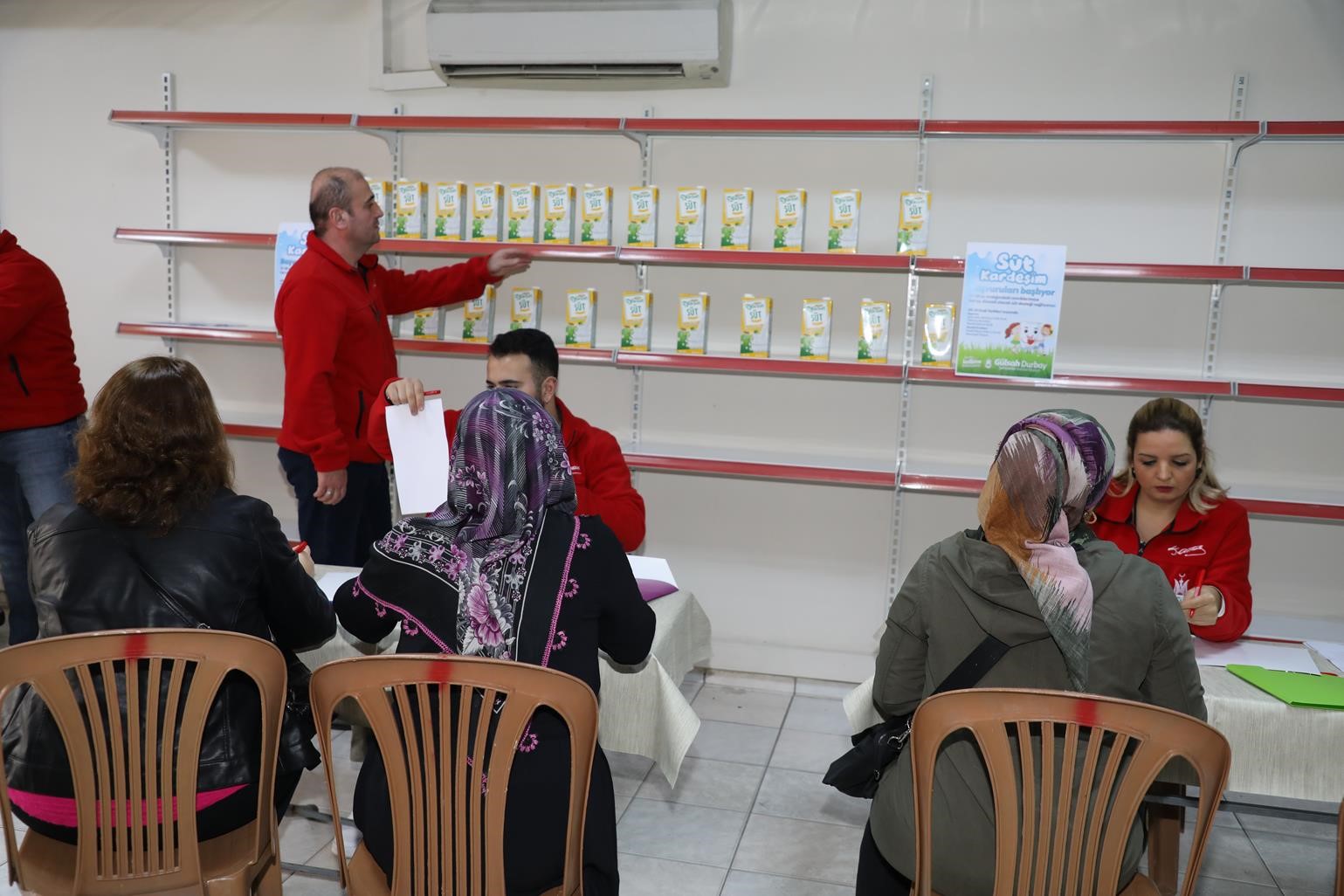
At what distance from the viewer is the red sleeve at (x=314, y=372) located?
125 inches

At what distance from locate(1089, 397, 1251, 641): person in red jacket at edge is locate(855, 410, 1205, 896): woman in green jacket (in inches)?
37.3

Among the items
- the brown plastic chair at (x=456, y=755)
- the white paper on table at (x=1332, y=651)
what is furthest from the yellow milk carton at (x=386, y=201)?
the white paper on table at (x=1332, y=651)

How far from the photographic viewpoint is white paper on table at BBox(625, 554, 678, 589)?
98.7 inches

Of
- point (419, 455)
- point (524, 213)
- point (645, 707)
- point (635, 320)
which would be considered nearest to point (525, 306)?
point (524, 213)

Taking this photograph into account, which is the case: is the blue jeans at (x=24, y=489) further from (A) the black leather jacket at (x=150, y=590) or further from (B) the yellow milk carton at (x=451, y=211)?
(A) the black leather jacket at (x=150, y=590)

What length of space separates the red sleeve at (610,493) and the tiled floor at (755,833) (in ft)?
2.55

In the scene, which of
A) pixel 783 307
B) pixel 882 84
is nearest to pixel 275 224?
pixel 783 307

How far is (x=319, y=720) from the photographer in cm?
157

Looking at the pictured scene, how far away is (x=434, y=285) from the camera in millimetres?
3658

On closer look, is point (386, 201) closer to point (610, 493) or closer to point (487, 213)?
point (487, 213)

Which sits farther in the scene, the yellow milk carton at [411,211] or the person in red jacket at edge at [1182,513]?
the yellow milk carton at [411,211]

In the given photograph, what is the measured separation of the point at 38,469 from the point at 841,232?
282cm

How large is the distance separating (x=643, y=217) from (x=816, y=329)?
2.44 ft

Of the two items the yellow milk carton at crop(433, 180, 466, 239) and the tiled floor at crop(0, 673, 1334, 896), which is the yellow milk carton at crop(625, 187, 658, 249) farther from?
the tiled floor at crop(0, 673, 1334, 896)
